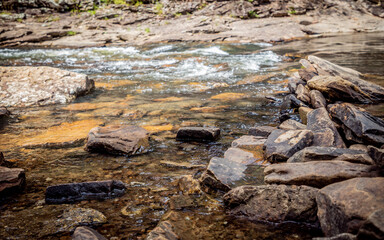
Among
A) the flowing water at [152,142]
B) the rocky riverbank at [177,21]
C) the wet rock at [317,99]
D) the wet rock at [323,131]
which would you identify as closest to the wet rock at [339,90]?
the wet rock at [317,99]

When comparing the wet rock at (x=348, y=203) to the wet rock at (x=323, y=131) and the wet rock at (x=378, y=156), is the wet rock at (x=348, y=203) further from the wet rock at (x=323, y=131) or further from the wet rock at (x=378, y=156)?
the wet rock at (x=323, y=131)

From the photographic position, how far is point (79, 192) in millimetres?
2123

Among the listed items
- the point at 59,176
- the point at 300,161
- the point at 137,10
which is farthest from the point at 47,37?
the point at 300,161

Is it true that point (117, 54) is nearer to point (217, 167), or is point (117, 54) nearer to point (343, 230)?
point (217, 167)

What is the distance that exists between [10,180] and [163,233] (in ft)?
4.66

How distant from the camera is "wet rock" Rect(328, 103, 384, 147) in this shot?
2.32m

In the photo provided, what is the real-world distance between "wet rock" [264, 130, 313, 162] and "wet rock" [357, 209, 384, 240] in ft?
4.00

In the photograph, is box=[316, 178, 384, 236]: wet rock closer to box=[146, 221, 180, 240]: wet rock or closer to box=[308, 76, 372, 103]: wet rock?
box=[146, 221, 180, 240]: wet rock

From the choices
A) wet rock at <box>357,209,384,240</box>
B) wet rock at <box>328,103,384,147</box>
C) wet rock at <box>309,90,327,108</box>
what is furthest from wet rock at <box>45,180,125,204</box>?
wet rock at <box>309,90,327,108</box>

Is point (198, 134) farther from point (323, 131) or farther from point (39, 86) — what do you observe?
point (39, 86)

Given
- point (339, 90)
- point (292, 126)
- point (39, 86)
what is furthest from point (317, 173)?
point (39, 86)

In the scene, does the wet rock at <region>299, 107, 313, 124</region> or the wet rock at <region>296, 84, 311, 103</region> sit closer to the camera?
the wet rock at <region>299, 107, 313, 124</region>

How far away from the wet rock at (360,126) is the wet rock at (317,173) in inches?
25.7

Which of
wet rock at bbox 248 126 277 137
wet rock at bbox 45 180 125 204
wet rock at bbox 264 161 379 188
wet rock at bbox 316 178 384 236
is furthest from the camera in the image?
wet rock at bbox 248 126 277 137
